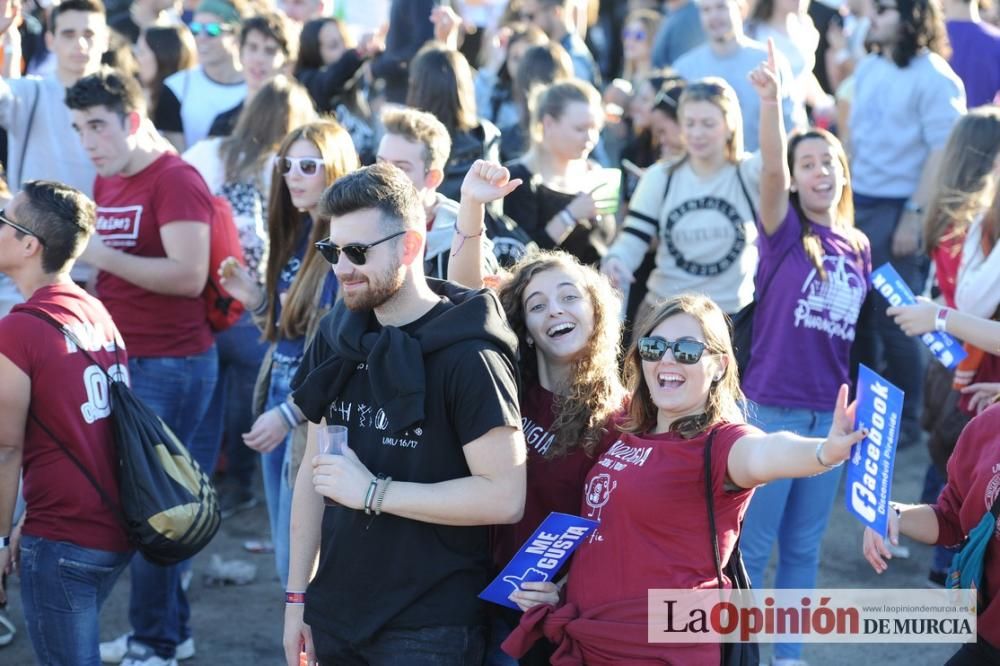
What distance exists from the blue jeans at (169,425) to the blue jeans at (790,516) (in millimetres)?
2289

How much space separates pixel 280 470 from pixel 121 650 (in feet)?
3.46

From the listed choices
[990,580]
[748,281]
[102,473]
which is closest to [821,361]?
[748,281]

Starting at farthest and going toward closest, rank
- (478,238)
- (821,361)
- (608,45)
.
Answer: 1. (608,45)
2. (821,361)
3. (478,238)

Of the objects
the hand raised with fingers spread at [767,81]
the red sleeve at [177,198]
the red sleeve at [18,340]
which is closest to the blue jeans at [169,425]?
the red sleeve at [177,198]

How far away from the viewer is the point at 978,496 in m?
3.21

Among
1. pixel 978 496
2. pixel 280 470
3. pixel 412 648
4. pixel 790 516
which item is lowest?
pixel 790 516

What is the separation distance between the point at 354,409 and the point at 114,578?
4.28 feet

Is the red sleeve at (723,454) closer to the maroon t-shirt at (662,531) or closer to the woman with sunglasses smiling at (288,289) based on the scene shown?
the maroon t-shirt at (662,531)

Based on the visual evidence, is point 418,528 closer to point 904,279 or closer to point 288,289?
point 288,289

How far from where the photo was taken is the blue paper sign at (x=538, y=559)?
3.10 m

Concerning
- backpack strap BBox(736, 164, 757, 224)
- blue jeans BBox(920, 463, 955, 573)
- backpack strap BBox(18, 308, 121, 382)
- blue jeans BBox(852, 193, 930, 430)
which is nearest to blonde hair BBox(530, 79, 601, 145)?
backpack strap BBox(736, 164, 757, 224)

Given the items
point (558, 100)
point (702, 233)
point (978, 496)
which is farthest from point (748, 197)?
point (978, 496)

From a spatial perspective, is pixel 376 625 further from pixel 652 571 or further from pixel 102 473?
pixel 102 473

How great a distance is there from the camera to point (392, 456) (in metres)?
3.08
